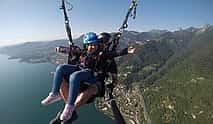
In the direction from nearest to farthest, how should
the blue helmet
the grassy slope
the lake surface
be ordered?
the blue helmet, the lake surface, the grassy slope

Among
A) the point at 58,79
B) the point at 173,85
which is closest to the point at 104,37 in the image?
the point at 58,79

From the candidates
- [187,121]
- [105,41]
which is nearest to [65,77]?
[105,41]

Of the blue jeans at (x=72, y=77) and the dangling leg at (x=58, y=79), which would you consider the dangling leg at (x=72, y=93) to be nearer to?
the blue jeans at (x=72, y=77)

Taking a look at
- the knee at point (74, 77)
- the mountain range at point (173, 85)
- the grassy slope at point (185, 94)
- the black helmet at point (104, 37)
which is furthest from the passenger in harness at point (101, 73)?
the grassy slope at point (185, 94)

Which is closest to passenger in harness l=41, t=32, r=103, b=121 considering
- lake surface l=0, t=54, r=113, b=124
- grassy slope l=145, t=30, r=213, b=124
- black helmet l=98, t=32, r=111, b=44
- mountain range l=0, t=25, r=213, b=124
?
black helmet l=98, t=32, r=111, b=44

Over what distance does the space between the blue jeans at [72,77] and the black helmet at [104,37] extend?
0.58 meters

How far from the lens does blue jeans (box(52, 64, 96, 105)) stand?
382 centimetres

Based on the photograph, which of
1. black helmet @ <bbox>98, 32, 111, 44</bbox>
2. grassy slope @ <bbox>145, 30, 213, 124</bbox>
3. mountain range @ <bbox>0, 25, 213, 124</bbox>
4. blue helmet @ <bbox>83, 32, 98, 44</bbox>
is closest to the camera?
blue helmet @ <bbox>83, 32, 98, 44</bbox>

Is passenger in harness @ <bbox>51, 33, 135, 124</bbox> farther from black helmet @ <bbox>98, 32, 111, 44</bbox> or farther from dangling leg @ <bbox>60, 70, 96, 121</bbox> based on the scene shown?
dangling leg @ <bbox>60, 70, 96, 121</bbox>

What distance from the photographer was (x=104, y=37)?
173 inches

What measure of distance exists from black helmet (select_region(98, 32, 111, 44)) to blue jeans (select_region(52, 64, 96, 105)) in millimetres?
583

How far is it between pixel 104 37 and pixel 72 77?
3.02 feet

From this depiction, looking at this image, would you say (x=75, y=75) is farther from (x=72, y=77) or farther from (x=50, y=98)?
(x=50, y=98)

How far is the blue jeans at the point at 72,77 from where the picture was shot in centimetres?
382
